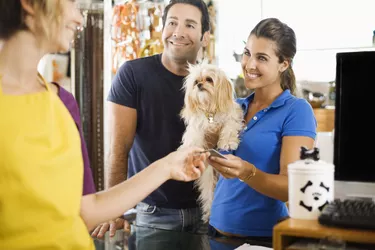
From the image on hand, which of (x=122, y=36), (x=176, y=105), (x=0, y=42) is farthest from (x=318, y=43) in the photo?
(x=0, y=42)

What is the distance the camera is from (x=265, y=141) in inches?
61.6

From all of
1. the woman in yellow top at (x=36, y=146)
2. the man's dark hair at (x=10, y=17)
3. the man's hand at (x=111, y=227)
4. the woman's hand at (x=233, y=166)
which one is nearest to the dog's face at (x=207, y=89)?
the woman's hand at (x=233, y=166)

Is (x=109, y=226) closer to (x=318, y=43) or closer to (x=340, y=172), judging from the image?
(x=340, y=172)

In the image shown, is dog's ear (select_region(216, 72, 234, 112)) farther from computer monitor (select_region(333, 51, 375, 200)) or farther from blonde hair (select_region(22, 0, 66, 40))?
blonde hair (select_region(22, 0, 66, 40))

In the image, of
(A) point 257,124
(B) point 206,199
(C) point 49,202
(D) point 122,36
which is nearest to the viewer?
(C) point 49,202

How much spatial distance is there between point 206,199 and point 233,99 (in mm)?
398

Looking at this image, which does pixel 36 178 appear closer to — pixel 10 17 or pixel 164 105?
pixel 10 17

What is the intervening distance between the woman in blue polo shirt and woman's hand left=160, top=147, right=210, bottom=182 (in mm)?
200

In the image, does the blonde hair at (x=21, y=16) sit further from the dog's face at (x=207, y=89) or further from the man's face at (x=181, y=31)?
the man's face at (x=181, y=31)

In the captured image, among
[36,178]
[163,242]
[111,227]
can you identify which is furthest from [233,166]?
[36,178]

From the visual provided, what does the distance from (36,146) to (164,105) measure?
1062 millimetres

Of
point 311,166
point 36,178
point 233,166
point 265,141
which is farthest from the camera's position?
point 265,141

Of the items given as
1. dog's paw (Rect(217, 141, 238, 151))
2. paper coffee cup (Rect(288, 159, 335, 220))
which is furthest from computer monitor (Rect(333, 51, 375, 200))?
dog's paw (Rect(217, 141, 238, 151))

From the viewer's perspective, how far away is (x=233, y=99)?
1.79 m
